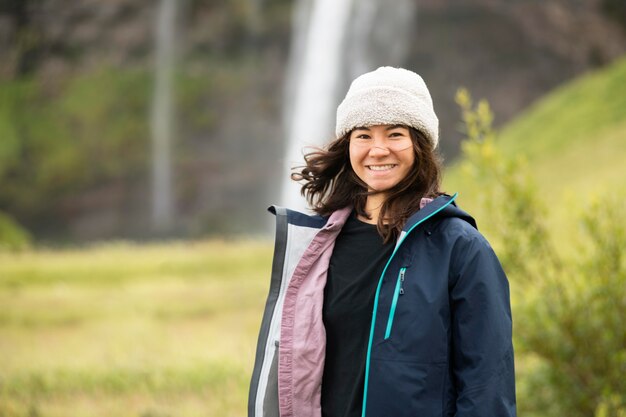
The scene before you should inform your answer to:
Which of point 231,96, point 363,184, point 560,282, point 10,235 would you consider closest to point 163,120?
point 231,96

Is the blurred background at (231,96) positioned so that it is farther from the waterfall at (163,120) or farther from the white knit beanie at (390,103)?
the white knit beanie at (390,103)

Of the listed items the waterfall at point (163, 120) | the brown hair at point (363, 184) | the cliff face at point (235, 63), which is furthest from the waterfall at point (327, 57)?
the brown hair at point (363, 184)

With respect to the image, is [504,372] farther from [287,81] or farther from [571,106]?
[287,81]

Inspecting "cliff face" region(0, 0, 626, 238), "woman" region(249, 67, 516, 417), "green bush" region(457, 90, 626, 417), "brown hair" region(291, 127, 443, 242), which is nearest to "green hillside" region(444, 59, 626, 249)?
"cliff face" region(0, 0, 626, 238)

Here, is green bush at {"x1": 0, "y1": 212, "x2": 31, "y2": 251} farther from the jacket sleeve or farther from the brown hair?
the jacket sleeve

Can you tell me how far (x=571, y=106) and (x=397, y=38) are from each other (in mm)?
5851

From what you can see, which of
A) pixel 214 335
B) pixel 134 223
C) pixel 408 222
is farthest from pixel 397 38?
pixel 408 222

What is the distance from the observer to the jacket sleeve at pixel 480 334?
82.3 inches

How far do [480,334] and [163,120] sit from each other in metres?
23.3

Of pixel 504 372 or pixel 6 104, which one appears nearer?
pixel 504 372

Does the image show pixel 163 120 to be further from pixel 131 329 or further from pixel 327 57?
pixel 131 329

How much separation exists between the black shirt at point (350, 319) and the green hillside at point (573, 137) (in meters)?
10.7

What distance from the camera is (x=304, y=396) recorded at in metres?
2.34

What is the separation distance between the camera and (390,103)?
2.34 meters
